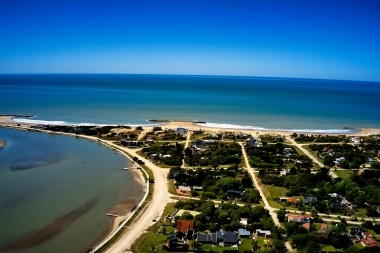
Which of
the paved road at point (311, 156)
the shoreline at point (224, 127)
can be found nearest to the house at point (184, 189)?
the paved road at point (311, 156)

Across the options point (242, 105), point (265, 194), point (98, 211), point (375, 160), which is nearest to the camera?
point (98, 211)

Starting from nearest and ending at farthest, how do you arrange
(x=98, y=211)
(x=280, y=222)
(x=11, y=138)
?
(x=280, y=222), (x=98, y=211), (x=11, y=138)

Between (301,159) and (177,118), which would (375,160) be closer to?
(301,159)

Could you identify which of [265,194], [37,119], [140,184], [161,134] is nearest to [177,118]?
[161,134]

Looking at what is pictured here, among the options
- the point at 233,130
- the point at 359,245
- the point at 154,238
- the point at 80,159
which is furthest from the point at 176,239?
the point at 233,130

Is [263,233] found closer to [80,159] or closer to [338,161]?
[338,161]

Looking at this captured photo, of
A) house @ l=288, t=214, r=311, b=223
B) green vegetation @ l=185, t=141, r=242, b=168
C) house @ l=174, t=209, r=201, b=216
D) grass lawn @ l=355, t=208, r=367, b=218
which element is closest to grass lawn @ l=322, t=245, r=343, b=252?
house @ l=288, t=214, r=311, b=223

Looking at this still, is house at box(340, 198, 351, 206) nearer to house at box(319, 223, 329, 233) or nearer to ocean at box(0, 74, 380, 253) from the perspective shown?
house at box(319, 223, 329, 233)

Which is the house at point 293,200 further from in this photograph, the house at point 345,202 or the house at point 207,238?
the house at point 207,238
